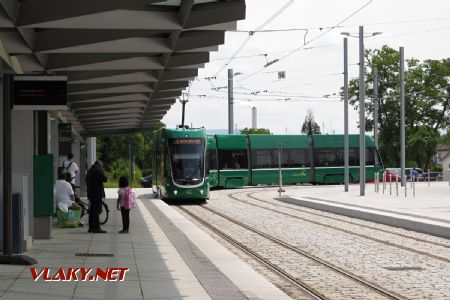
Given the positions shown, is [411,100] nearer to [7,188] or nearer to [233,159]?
[233,159]

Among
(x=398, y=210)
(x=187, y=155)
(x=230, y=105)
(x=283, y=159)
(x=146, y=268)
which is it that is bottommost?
(x=398, y=210)

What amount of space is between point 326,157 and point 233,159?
7.27 m

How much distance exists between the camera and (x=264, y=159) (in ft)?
162

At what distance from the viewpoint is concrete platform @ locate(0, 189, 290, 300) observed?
9.63 m

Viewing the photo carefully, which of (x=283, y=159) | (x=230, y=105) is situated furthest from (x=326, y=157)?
(x=230, y=105)

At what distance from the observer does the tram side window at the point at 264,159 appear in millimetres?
48938

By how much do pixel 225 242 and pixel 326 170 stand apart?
34.9m

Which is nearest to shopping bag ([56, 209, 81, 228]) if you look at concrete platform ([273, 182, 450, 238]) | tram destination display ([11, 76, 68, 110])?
tram destination display ([11, 76, 68, 110])

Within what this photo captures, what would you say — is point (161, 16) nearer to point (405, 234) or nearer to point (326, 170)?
point (405, 234)

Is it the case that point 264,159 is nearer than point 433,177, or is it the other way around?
point 264,159

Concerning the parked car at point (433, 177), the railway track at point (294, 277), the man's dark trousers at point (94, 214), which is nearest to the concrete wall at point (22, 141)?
the man's dark trousers at point (94, 214)

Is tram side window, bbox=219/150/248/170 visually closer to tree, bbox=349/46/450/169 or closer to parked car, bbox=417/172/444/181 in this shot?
parked car, bbox=417/172/444/181

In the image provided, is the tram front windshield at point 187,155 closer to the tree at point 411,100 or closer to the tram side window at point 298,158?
the tram side window at point 298,158

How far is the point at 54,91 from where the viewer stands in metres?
13.4
